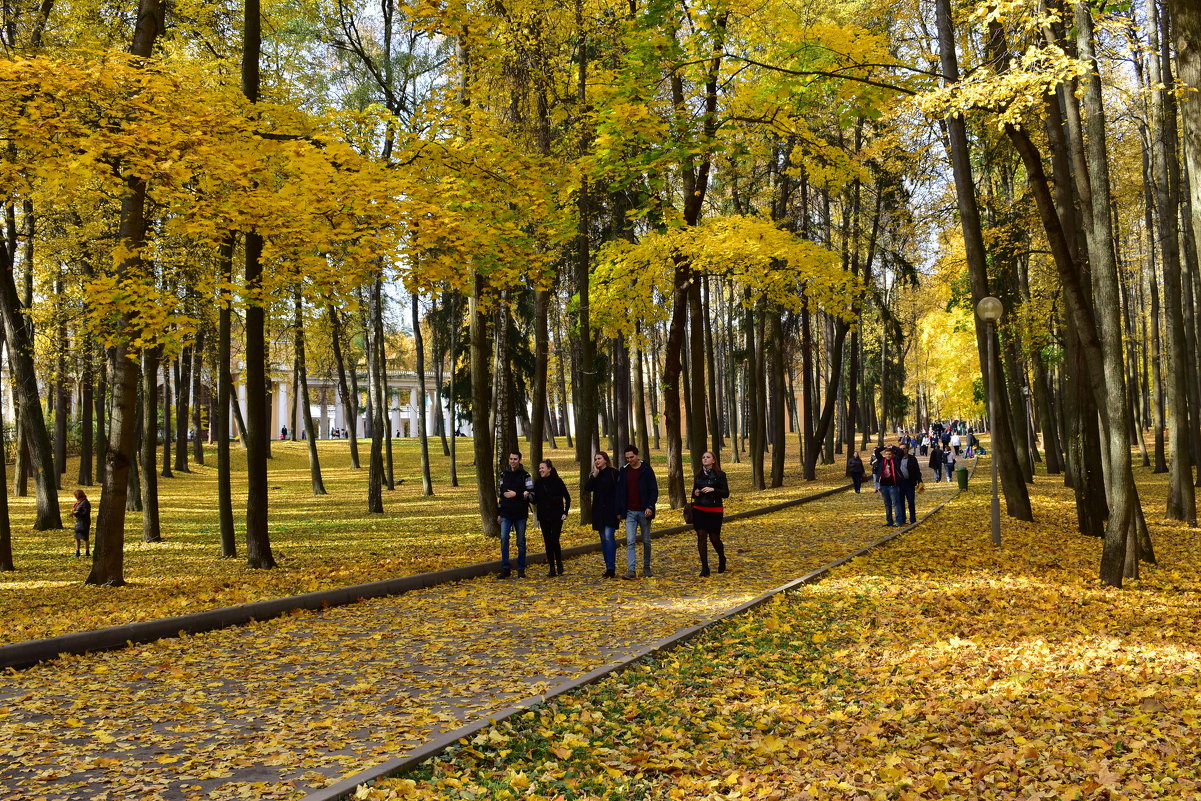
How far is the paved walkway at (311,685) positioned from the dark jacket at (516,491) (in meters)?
0.99

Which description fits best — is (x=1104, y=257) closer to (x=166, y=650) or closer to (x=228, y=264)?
(x=166, y=650)

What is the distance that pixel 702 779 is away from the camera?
5441 mm

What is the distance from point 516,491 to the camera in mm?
13266

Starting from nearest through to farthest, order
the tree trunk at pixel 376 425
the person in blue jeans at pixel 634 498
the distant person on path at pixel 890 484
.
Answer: the person in blue jeans at pixel 634 498, the distant person on path at pixel 890 484, the tree trunk at pixel 376 425

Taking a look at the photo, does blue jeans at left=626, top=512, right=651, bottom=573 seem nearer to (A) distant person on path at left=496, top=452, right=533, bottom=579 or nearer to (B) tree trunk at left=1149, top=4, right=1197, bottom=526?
(A) distant person on path at left=496, top=452, right=533, bottom=579

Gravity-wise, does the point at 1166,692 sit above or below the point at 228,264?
below

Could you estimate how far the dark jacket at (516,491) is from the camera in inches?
523

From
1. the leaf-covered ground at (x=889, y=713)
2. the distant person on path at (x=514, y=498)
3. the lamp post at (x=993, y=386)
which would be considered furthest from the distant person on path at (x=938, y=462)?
the leaf-covered ground at (x=889, y=713)

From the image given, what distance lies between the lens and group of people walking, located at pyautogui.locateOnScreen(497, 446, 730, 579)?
13344mm

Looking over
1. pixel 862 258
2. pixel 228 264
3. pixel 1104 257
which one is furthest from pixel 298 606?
pixel 862 258

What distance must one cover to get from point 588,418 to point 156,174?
9950 millimetres

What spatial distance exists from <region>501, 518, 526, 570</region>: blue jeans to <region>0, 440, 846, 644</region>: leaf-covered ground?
1.17 meters

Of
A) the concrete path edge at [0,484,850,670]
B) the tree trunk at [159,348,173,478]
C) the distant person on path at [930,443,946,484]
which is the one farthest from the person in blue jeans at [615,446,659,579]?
the distant person on path at [930,443,946,484]

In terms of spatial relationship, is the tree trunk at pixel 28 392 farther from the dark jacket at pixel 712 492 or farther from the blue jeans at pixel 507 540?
the dark jacket at pixel 712 492
